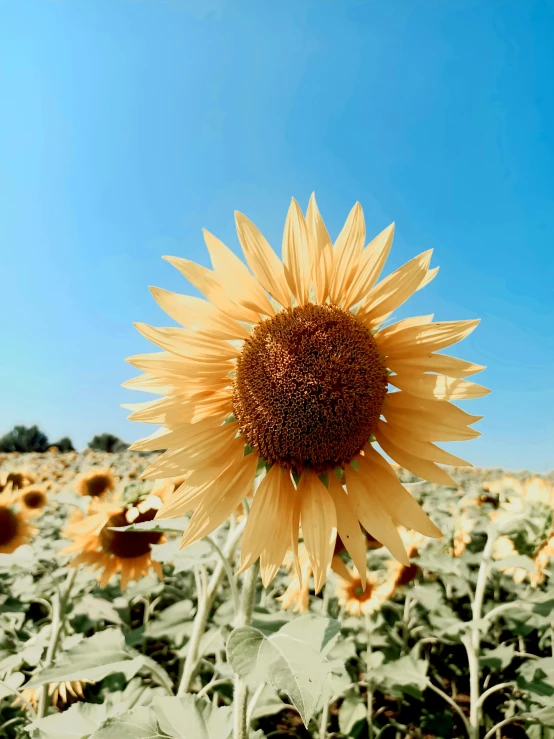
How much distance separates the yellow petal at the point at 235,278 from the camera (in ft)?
5.56

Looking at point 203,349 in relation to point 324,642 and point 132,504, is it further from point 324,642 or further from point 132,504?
point 132,504

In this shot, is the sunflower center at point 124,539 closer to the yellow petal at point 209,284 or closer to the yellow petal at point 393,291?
the yellow petal at point 209,284

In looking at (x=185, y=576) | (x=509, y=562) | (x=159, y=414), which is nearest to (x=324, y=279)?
(x=159, y=414)

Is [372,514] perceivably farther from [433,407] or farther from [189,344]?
[189,344]

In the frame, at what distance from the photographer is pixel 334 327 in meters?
1.77

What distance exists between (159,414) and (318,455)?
56 cm

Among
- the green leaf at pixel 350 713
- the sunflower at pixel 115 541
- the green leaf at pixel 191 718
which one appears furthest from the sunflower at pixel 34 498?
the green leaf at pixel 191 718

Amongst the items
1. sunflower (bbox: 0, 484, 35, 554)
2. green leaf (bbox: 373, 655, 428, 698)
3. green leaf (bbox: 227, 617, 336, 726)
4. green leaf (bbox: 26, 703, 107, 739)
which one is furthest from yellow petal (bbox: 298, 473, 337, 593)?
sunflower (bbox: 0, 484, 35, 554)

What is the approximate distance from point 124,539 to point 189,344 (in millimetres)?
2121

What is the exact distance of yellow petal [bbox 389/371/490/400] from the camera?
169cm

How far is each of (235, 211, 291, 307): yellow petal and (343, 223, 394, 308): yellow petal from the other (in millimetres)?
246

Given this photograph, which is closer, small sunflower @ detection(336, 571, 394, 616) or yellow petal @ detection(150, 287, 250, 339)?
yellow petal @ detection(150, 287, 250, 339)

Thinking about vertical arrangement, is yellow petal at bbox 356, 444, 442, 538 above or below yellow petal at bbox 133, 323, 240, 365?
below

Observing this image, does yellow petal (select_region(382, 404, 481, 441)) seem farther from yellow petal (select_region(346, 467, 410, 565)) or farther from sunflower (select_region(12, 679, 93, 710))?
sunflower (select_region(12, 679, 93, 710))
